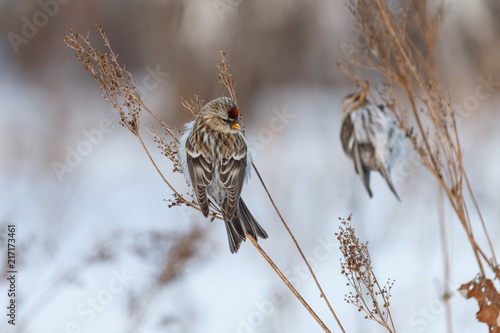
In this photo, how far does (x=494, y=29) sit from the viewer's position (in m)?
4.00

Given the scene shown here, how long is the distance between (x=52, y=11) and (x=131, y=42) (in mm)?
683

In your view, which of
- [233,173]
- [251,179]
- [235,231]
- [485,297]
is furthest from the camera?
[251,179]

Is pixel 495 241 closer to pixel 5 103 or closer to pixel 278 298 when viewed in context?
pixel 278 298

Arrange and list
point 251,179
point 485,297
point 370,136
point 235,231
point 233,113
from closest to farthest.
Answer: point 370,136, point 485,297, point 233,113, point 235,231, point 251,179

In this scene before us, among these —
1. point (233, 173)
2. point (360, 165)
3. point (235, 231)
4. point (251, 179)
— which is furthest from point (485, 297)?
point (251, 179)

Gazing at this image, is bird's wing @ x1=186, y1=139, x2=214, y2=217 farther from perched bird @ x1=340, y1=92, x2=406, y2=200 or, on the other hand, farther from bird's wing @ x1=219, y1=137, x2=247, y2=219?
perched bird @ x1=340, y1=92, x2=406, y2=200

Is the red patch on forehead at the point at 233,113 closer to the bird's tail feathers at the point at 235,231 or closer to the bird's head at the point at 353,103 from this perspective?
the bird's tail feathers at the point at 235,231

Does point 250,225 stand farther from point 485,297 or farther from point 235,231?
point 485,297

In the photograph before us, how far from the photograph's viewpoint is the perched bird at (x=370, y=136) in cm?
82

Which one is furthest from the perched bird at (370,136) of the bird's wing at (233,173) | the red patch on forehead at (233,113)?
the bird's wing at (233,173)

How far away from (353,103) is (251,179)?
2285 mm

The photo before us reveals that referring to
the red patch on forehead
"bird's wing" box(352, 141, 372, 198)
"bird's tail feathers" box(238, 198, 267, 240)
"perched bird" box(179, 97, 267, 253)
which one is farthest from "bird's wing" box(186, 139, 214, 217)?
"bird's wing" box(352, 141, 372, 198)

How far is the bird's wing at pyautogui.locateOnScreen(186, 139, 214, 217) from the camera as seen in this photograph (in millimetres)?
1538

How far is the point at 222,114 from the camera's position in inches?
54.0
